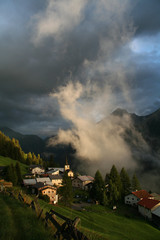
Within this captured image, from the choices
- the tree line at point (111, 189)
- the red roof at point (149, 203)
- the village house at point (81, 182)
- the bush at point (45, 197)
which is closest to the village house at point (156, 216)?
the red roof at point (149, 203)

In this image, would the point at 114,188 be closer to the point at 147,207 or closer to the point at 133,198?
the point at 133,198

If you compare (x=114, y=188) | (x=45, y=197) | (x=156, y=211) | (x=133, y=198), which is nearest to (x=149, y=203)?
(x=156, y=211)

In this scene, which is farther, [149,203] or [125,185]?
[125,185]

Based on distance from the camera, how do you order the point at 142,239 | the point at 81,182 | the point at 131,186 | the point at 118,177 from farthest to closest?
the point at 81,182, the point at 131,186, the point at 118,177, the point at 142,239

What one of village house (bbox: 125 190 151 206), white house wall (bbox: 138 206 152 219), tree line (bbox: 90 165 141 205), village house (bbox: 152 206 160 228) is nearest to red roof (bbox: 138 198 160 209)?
white house wall (bbox: 138 206 152 219)

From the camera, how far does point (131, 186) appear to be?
276 ft

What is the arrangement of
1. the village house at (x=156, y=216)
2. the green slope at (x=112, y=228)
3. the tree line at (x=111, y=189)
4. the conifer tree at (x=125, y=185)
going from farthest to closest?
the conifer tree at (x=125, y=185), the tree line at (x=111, y=189), the village house at (x=156, y=216), the green slope at (x=112, y=228)

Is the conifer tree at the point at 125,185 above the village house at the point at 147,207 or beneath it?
above

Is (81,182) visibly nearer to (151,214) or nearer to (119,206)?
(119,206)

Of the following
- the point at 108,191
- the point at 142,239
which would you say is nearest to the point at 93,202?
the point at 108,191

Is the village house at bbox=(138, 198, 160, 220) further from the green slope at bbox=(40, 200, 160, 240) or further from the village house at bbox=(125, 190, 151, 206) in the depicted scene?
the village house at bbox=(125, 190, 151, 206)

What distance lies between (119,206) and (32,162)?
301 feet

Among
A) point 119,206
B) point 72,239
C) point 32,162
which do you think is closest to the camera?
point 72,239

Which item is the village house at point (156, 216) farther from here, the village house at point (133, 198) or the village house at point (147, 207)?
the village house at point (133, 198)
